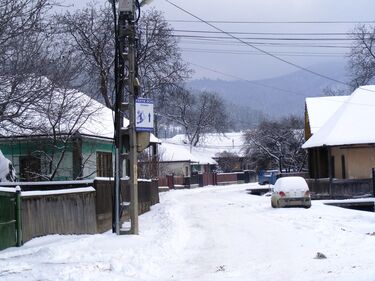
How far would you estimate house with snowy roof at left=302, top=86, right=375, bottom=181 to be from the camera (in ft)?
123

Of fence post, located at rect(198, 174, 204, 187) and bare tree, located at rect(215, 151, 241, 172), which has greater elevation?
bare tree, located at rect(215, 151, 241, 172)

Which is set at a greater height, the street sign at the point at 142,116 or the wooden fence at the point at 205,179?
the street sign at the point at 142,116

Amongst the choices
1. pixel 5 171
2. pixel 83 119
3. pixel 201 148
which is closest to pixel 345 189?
pixel 83 119

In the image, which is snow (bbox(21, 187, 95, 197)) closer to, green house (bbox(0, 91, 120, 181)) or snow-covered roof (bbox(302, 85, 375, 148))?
green house (bbox(0, 91, 120, 181))

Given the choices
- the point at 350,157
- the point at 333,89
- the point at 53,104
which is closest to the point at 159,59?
the point at 350,157

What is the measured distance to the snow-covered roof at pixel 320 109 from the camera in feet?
159

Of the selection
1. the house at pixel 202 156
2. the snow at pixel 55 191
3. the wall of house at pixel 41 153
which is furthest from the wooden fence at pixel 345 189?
the house at pixel 202 156

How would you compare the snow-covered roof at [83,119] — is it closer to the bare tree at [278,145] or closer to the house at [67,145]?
the house at [67,145]

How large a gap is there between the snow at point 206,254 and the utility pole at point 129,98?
3.29ft

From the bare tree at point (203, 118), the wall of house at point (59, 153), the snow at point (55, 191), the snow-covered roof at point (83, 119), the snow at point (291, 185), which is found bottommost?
the snow at point (291, 185)

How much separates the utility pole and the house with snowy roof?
23.1 metres

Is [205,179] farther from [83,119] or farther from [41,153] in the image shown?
[83,119]

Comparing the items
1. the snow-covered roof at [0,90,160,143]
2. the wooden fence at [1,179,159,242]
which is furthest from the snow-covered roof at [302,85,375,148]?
the wooden fence at [1,179,159,242]

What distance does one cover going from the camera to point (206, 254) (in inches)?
542
